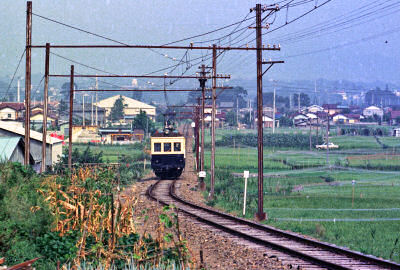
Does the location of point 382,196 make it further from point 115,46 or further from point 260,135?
point 115,46

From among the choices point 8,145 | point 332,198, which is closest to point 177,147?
point 332,198

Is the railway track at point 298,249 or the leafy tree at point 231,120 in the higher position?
the leafy tree at point 231,120

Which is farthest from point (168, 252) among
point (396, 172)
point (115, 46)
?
point (396, 172)

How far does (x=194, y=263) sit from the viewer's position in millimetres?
10500

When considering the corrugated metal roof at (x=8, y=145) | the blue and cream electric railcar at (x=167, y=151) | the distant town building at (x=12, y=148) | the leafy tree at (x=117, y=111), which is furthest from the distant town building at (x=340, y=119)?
the corrugated metal roof at (x=8, y=145)

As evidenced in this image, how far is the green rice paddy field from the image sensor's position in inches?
725

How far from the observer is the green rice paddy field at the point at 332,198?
18.4 metres

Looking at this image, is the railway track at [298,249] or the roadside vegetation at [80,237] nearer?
the roadside vegetation at [80,237]

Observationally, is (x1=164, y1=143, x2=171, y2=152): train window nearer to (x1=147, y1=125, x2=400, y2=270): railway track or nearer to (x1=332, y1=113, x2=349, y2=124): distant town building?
(x1=147, y1=125, x2=400, y2=270): railway track

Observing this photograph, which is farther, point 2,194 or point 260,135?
point 260,135

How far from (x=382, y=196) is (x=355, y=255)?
25712mm

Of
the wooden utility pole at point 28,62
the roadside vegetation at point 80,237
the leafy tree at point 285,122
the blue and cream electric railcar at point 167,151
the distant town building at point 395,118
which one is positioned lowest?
the roadside vegetation at point 80,237

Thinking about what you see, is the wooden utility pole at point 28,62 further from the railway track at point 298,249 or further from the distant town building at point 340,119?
the distant town building at point 340,119

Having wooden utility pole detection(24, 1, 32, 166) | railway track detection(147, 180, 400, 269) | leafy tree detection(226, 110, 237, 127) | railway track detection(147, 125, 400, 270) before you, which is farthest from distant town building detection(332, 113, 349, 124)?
railway track detection(147, 125, 400, 270)
